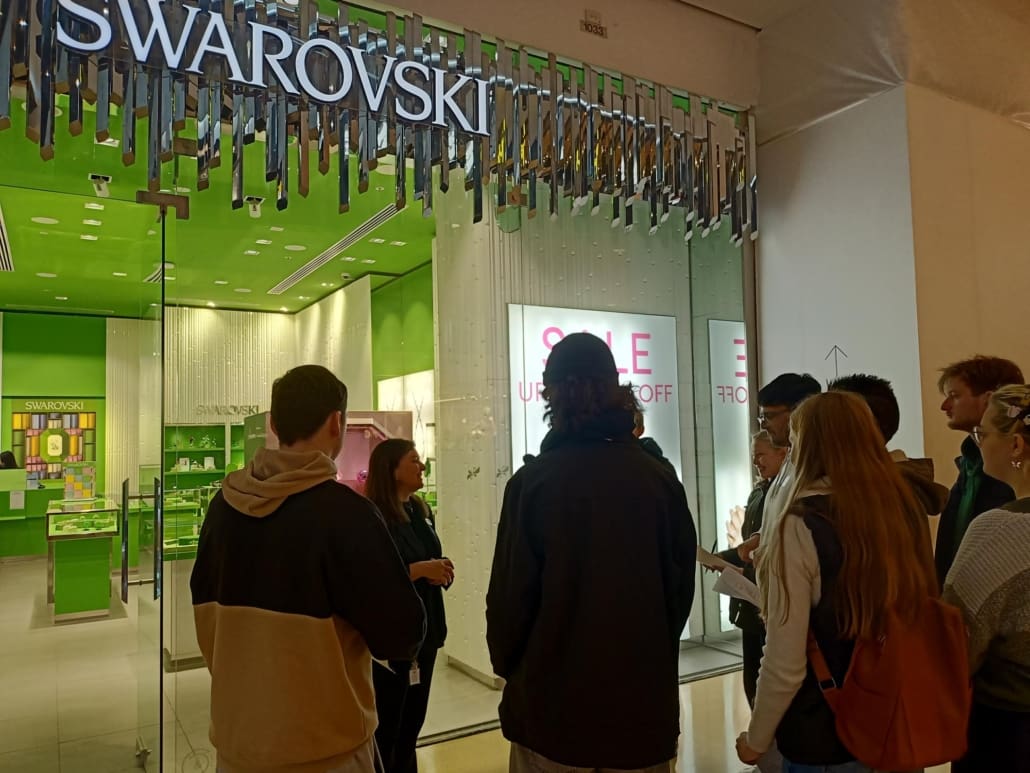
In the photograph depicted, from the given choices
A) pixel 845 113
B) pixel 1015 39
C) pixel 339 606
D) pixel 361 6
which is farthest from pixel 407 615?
pixel 1015 39

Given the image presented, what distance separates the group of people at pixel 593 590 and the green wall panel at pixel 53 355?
1859 millimetres

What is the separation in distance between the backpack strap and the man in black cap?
0.96 ft

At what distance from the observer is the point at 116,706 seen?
13.2ft

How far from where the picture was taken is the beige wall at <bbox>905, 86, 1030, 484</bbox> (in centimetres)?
421

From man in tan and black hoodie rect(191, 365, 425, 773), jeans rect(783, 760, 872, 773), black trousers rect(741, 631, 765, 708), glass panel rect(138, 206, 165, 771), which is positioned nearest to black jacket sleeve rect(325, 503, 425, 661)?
man in tan and black hoodie rect(191, 365, 425, 773)

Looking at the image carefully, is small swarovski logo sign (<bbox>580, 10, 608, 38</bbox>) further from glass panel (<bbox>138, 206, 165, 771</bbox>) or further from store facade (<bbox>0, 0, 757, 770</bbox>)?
glass panel (<bbox>138, 206, 165, 771</bbox>)

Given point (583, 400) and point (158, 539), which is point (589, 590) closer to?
point (583, 400)

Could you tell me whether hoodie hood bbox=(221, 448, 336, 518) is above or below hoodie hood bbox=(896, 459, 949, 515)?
above

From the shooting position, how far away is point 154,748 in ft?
10.7

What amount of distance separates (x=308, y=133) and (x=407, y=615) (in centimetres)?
238

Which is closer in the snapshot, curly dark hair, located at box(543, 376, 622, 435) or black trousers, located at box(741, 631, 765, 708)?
curly dark hair, located at box(543, 376, 622, 435)

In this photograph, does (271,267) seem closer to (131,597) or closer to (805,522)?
(131,597)

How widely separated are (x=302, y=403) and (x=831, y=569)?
118cm

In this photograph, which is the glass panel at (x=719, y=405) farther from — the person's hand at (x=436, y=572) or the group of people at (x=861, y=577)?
the group of people at (x=861, y=577)
